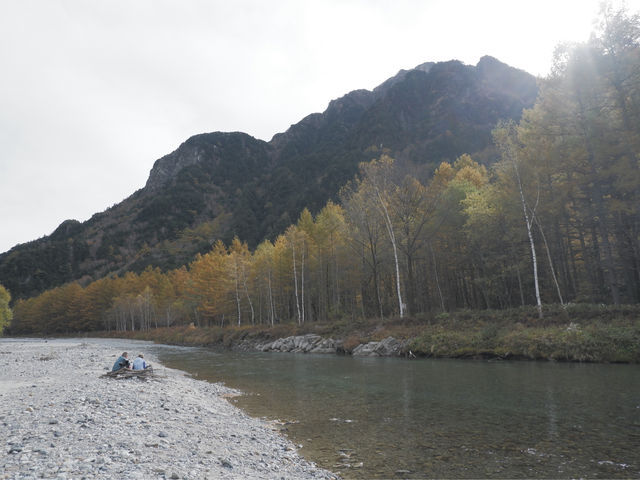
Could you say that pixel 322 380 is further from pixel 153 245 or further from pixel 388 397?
pixel 153 245

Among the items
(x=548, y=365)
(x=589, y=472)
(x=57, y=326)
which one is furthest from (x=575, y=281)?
(x=57, y=326)

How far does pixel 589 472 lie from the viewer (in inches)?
240

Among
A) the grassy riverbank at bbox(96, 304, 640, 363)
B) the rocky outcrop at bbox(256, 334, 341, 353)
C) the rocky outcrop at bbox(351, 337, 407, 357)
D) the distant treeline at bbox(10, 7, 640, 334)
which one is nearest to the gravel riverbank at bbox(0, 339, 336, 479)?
the rocky outcrop at bbox(351, 337, 407, 357)

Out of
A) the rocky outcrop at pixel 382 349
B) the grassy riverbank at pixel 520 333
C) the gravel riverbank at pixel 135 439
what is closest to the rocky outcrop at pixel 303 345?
the grassy riverbank at pixel 520 333

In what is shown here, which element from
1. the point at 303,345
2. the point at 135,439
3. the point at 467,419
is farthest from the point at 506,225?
the point at 135,439

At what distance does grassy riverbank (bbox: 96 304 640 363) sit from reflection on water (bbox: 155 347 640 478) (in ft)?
5.55

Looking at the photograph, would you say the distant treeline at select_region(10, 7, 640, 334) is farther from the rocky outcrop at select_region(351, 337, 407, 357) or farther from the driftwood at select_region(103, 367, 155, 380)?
the driftwood at select_region(103, 367, 155, 380)

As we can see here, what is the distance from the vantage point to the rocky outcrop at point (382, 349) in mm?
26734

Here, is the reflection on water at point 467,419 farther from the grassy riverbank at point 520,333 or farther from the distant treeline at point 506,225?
the distant treeline at point 506,225

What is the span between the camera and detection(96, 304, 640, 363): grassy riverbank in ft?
58.6

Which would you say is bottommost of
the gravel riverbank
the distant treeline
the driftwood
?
the driftwood

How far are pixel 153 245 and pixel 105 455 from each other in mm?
213249

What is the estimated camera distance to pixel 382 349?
90.8ft

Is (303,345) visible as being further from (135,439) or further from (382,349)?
(135,439)
